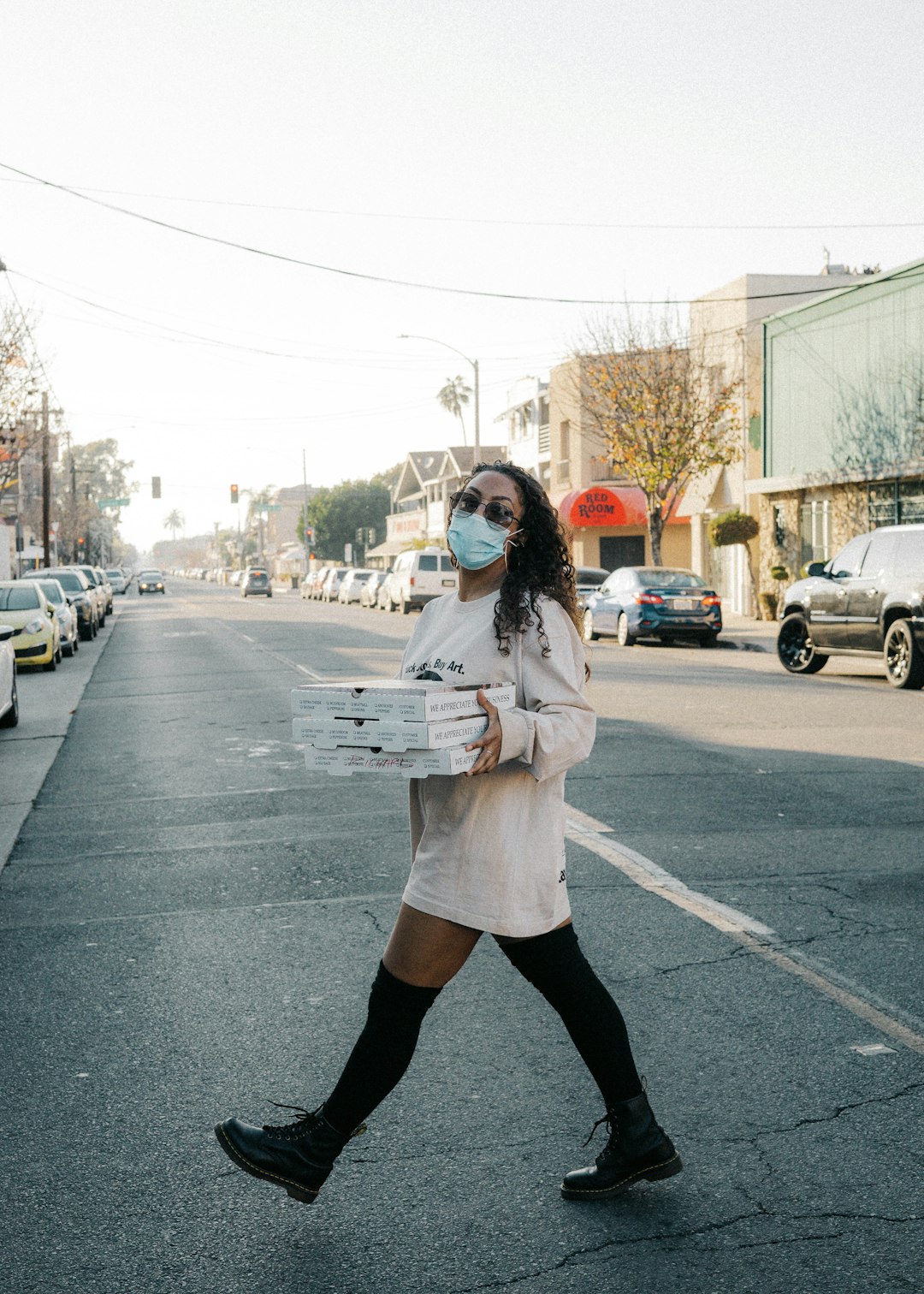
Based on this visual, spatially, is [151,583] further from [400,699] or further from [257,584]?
[400,699]

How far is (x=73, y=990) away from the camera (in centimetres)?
556

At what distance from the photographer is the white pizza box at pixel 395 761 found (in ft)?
10.6

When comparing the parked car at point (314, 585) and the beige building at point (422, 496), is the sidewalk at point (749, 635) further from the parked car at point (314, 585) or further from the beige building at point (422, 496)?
the beige building at point (422, 496)

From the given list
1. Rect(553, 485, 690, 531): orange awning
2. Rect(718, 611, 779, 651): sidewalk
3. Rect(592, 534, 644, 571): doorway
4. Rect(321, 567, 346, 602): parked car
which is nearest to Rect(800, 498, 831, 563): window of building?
Rect(718, 611, 779, 651): sidewalk

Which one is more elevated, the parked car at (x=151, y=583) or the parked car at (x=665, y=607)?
the parked car at (x=151, y=583)

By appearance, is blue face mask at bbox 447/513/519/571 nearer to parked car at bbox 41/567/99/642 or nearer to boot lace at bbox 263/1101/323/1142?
boot lace at bbox 263/1101/323/1142

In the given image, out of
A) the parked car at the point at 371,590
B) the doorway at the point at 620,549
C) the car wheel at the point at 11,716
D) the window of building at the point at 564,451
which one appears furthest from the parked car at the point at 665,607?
the window of building at the point at 564,451

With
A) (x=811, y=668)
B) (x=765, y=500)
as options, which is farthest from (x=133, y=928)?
(x=765, y=500)

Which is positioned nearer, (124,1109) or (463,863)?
(463,863)

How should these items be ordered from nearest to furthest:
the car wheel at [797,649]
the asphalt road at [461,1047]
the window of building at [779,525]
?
the asphalt road at [461,1047]
the car wheel at [797,649]
the window of building at [779,525]

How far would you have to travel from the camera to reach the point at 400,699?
327cm

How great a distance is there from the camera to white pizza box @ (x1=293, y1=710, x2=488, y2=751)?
3221mm

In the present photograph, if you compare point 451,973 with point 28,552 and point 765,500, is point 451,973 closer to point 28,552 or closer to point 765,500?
point 765,500

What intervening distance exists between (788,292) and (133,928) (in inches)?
1303
